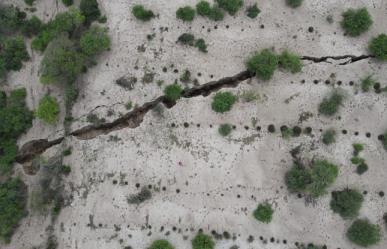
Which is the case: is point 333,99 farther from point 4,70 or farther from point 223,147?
point 4,70

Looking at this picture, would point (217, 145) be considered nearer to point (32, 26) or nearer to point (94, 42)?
point (94, 42)

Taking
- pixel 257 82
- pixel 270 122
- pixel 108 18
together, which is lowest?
pixel 270 122

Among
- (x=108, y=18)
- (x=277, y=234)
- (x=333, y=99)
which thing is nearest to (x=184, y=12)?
(x=108, y=18)

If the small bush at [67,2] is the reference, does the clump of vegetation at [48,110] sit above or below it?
below

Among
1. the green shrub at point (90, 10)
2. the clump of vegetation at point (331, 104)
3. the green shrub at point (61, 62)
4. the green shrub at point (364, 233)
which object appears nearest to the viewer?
the green shrub at point (364, 233)

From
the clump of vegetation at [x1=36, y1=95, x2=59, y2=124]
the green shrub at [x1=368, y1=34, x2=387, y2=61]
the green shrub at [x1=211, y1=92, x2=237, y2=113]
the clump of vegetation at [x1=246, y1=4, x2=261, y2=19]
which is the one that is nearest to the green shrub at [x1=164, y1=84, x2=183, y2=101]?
the green shrub at [x1=211, y1=92, x2=237, y2=113]

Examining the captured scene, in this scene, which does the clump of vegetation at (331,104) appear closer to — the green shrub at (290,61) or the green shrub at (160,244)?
the green shrub at (290,61)

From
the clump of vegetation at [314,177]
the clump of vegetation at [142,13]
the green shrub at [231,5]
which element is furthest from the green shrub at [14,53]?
the clump of vegetation at [314,177]
